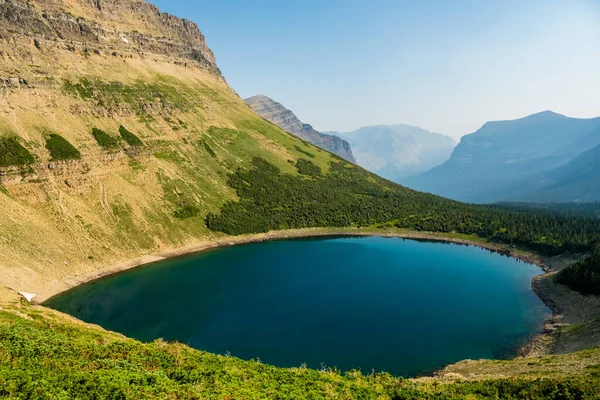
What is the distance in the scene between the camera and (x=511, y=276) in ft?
332

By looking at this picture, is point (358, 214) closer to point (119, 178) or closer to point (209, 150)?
point (209, 150)

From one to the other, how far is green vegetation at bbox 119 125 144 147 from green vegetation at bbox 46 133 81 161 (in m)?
23.2

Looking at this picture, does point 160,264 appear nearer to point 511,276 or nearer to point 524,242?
point 511,276

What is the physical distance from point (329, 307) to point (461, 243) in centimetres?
8786

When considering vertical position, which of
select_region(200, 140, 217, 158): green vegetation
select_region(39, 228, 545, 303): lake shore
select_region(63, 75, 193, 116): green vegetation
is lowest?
select_region(39, 228, 545, 303): lake shore

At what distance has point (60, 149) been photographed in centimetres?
11444

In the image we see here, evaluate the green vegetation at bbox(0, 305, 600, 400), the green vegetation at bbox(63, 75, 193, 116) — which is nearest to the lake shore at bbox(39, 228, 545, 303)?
the green vegetation at bbox(0, 305, 600, 400)

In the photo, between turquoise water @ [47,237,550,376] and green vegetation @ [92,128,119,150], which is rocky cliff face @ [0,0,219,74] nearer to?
green vegetation @ [92,128,119,150]

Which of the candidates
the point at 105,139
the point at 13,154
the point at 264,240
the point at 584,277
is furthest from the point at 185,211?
the point at 584,277

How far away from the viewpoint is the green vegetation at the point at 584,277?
74.5m

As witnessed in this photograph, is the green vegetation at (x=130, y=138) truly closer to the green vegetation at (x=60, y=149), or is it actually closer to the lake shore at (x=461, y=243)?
the green vegetation at (x=60, y=149)

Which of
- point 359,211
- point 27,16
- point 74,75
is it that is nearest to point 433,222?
point 359,211

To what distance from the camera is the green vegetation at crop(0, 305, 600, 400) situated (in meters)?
21.9

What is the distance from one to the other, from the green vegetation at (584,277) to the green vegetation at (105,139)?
146400 millimetres
